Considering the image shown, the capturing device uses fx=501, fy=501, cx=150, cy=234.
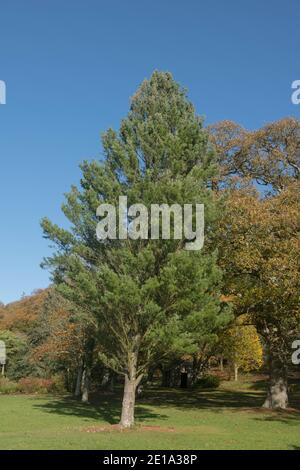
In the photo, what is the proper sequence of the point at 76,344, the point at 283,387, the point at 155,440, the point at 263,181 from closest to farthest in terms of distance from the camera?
the point at 155,440, the point at 283,387, the point at 263,181, the point at 76,344

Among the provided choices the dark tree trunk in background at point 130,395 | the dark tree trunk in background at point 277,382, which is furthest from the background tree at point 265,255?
the dark tree trunk in background at point 130,395

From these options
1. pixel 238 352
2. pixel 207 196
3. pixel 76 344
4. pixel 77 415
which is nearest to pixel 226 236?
pixel 207 196

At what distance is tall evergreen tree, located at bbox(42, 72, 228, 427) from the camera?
674 inches

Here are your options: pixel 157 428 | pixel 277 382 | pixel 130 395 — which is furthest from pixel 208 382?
pixel 130 395

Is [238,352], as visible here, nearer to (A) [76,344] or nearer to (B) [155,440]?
(A) [76,344]

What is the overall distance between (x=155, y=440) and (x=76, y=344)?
21095 millimetres

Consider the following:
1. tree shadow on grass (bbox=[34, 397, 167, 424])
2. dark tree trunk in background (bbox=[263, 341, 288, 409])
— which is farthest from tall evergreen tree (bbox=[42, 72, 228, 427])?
dark tree trunk in background (bbox=[263, 341, 288, 409])

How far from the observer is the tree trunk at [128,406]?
17.7m

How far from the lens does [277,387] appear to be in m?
25.8

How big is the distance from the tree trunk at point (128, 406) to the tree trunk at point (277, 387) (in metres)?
10.5

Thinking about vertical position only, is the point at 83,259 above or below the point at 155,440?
above

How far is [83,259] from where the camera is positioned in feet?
64.8

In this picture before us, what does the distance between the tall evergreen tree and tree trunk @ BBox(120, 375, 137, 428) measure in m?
0.04
